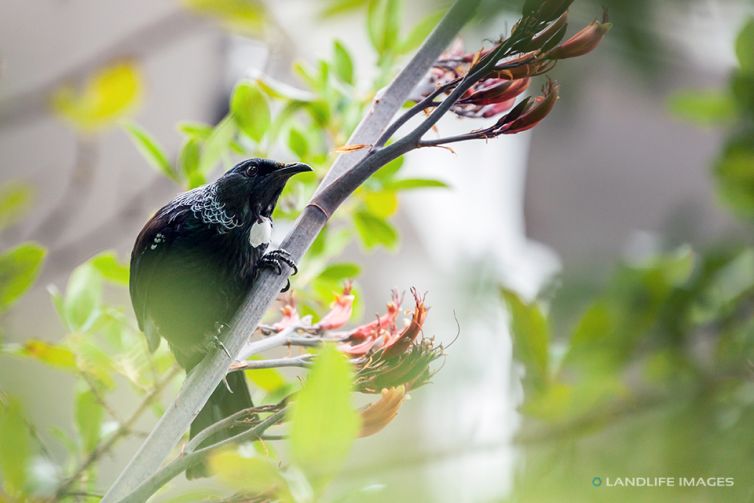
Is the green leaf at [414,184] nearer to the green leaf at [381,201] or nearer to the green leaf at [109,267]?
the green leaf at [381,201]

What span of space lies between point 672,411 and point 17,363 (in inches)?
15.2

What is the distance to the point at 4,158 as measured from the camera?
79 cm

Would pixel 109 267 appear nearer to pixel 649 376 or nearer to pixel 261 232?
pixel 261 232

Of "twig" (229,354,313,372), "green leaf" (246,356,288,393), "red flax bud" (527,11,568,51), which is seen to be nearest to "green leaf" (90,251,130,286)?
"green leaf" (246,356,288,393)

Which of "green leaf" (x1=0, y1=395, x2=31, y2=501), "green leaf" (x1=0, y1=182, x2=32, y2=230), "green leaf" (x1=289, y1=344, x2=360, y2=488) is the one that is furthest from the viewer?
"green leaf" (x1=0, y1=182, x2=32, y2=230)

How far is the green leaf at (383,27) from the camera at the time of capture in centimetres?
51

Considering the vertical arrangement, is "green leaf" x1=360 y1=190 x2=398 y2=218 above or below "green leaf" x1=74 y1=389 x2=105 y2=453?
above

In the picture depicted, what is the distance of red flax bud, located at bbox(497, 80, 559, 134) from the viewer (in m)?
0.28

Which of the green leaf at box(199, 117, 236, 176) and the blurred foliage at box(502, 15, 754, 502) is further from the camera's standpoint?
the green leaf at box(199, 117, 236, 176)

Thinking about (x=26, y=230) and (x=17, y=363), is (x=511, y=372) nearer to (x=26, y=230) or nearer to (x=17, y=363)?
(x=17, y=363)

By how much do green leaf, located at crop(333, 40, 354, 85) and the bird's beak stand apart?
0.17 metres

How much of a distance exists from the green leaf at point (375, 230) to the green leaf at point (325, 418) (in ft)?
1.02

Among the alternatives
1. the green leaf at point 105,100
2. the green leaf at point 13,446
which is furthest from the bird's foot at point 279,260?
the green leaf at point 105,100

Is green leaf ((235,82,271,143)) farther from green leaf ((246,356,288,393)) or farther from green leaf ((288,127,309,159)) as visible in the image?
green leaf ((246,356,288,393))
